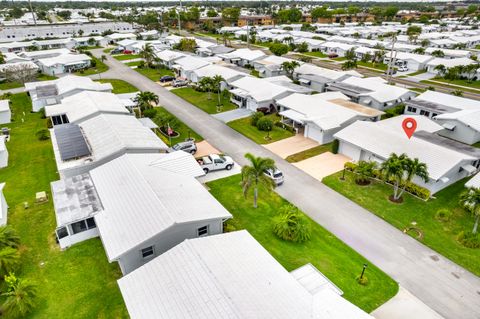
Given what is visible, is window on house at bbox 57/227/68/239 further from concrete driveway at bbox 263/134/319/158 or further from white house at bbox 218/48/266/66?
white house at bbox 218/48/266/66

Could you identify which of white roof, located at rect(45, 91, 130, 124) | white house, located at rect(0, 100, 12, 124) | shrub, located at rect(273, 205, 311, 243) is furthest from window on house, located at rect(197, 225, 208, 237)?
white house, located at rect(0, 100, 12, 124)

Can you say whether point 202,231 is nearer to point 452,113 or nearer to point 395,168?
point 395,168

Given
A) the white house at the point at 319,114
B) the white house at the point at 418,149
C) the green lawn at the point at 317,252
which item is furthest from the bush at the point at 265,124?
the green lawn at the point at 317,252

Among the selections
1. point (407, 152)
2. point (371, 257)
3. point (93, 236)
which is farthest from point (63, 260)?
point (407, 152)

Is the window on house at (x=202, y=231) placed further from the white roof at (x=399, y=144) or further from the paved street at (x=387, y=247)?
the white roof at (x=399, y=144)

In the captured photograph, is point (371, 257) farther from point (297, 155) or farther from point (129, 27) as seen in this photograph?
point (129, 27)

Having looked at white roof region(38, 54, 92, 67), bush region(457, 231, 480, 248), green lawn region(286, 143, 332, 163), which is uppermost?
white roof region(38, 54, 92, 67)
